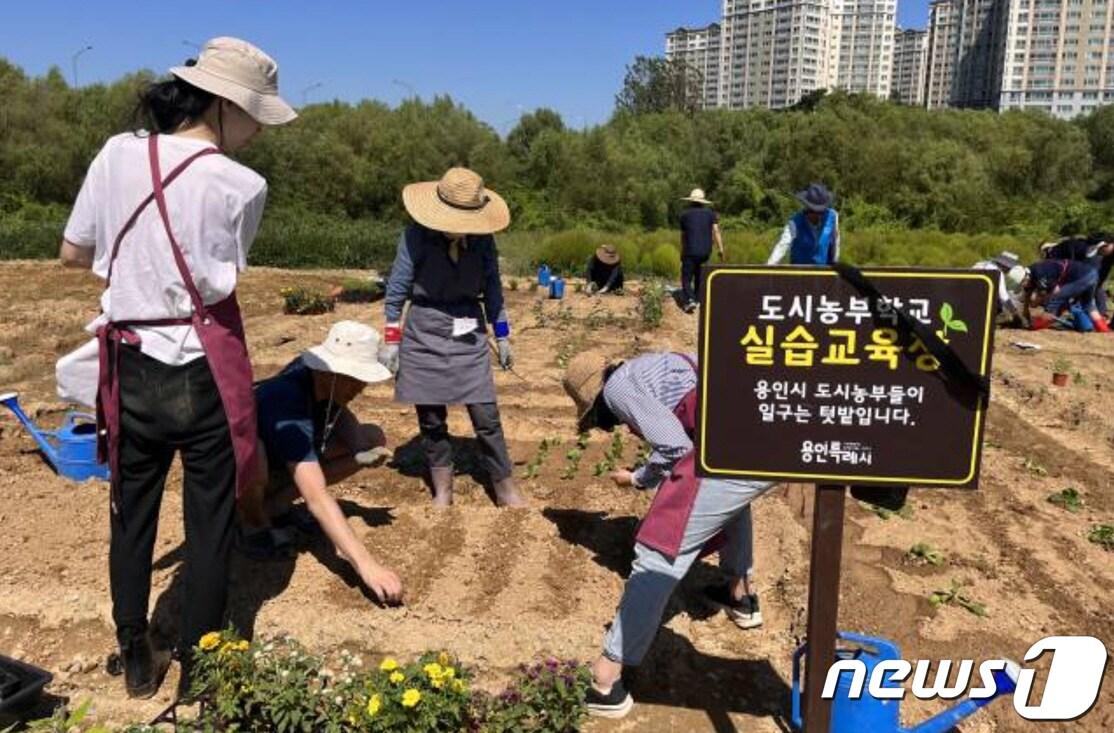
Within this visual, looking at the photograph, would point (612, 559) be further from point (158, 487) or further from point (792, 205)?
point (792, 205)

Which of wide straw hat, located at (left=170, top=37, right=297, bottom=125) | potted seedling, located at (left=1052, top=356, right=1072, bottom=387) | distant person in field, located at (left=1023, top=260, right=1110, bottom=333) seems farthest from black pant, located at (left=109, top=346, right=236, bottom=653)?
distant person in field, located at (left=1023, top=260, right=1110, bottom=333)

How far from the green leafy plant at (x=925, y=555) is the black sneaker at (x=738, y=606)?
35.7 inches

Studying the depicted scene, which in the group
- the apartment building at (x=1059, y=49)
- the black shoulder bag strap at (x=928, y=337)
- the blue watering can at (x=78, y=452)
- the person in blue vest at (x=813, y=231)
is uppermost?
the apartment building at (x=1059, y=49)

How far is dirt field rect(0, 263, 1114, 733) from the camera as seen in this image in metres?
2.85

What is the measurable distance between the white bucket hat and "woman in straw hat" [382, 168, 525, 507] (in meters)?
0.69

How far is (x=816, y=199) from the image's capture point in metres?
5.99

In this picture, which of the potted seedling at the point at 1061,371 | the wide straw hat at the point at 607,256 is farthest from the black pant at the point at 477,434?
the wide straw hat at the point at 607,256

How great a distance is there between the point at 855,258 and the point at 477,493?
14274 millimetres

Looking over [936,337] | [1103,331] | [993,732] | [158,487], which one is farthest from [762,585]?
[1103,331]

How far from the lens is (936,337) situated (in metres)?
1.87

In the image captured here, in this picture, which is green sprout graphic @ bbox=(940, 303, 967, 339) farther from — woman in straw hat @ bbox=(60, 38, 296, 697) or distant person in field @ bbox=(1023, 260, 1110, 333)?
distant person in field @ bbox=(1023, 260, 1110, 333)

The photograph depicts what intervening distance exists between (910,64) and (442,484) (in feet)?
306

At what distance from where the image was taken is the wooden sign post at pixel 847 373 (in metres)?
1.87

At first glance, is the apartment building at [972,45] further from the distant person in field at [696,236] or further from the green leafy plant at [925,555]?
the green leafy plant at [925,555]
